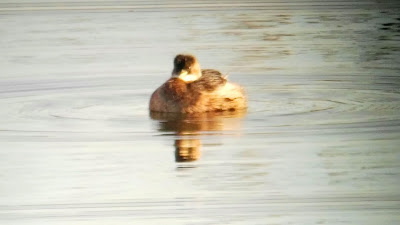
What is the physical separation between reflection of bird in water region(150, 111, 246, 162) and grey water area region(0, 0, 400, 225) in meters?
0.02

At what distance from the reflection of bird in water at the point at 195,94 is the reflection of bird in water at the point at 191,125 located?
7cm

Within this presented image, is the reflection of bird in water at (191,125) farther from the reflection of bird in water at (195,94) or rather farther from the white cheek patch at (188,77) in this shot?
the white cheek patch at (188,77)

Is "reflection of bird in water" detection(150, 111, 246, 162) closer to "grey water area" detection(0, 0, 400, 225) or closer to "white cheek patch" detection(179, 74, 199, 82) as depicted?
"grey water area" detection(0, 0, 400, 225)

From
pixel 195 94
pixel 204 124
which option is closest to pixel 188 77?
pixel 195 94

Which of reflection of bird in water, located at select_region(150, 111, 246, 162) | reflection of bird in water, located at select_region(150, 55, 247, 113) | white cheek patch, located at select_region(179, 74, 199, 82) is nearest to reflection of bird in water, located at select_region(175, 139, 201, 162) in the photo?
reflection of bird in water, located at select_region(150, 111, 246, 162)

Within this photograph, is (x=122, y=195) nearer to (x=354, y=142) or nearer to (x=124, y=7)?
(x=354, y=142)

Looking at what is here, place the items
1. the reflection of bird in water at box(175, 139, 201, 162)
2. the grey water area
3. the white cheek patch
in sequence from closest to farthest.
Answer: the grey water area
the reflection of bird in water at box(175, 139, 201, 162)
the white cheek patch

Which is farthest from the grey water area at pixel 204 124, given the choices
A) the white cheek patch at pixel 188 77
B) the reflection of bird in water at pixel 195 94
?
the white cheek patch at pixel 188 77

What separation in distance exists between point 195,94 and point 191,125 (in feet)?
2.60

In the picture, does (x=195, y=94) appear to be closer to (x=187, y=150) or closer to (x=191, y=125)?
(x=191, y=125)

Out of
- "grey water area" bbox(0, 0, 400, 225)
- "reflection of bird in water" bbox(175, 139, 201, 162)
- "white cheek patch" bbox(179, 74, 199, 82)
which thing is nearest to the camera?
"grey water area" bbox(0, 0, 400, 225)

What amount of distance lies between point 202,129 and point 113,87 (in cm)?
A: 290

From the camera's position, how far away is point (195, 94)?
13969 millimetres

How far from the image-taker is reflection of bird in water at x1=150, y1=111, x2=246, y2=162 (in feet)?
38.7
